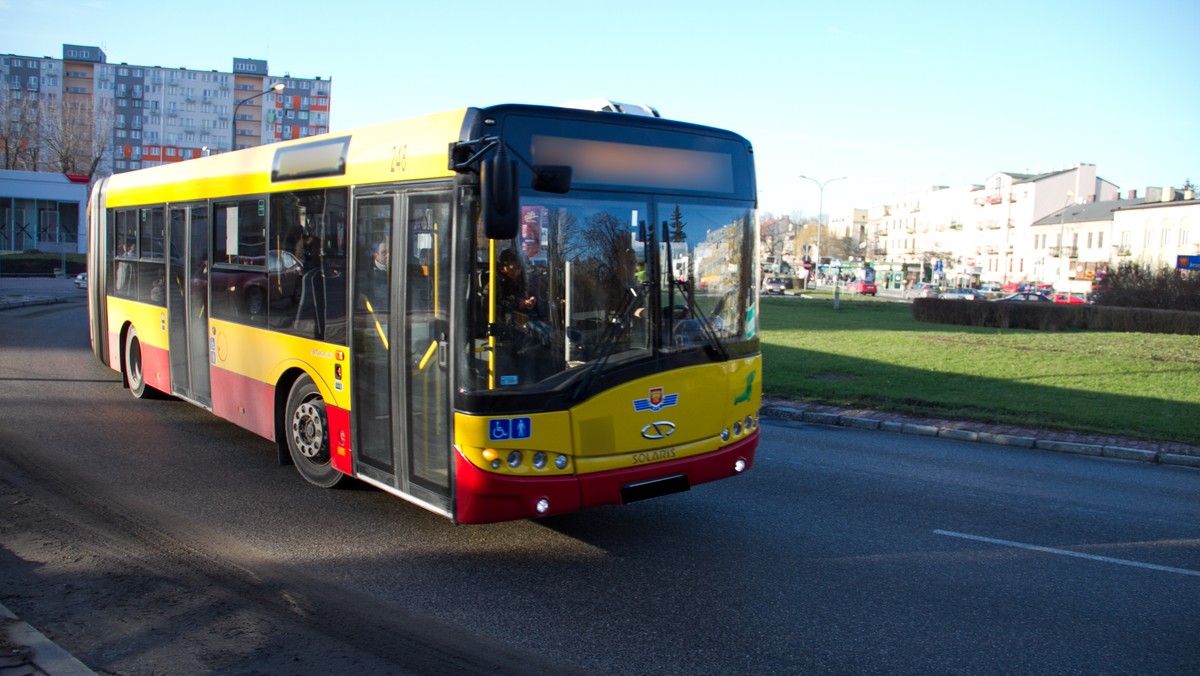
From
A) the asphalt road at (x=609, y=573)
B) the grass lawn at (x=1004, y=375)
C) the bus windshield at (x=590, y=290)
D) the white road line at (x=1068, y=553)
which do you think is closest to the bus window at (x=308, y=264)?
the asphalt road at (x=609, y=573)

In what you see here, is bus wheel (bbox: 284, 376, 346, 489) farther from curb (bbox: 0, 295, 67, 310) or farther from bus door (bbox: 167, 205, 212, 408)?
curb (bbox: 0, 295, 67, 310)

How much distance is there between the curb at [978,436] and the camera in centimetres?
1075

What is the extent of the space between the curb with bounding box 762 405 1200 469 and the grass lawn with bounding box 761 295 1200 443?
0.96m

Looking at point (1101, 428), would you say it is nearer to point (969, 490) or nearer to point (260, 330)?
point (969, 490)

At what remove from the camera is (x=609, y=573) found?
19.5 ft

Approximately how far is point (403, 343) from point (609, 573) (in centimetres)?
211

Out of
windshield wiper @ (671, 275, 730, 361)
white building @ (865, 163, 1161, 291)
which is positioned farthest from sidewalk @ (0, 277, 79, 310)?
white building @ (865, 163, 1161, 291)

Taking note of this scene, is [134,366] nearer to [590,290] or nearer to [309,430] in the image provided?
[309,430]

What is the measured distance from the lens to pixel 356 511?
7.27m

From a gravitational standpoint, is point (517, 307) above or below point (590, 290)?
below

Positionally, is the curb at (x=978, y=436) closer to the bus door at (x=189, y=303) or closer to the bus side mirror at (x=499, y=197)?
the bus door at (x=189, y=303)

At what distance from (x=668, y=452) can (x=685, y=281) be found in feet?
3.86

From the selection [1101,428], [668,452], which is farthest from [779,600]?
[1101,428]

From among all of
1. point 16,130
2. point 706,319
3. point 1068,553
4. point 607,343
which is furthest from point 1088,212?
point 607,343
